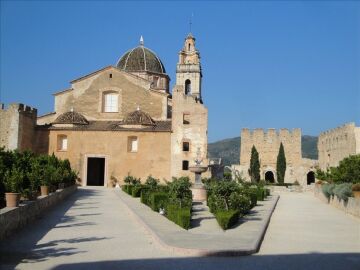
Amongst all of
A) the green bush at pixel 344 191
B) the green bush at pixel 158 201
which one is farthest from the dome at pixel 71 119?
the green bush at pixel 344 191

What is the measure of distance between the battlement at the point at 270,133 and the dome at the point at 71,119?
59.5 feet

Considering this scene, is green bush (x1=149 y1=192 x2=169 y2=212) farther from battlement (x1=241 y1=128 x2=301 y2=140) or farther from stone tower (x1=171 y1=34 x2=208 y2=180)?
battlement (x1=241 y1=128 x2=301 y2=140)

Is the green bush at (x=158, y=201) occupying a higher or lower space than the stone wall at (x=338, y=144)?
lower

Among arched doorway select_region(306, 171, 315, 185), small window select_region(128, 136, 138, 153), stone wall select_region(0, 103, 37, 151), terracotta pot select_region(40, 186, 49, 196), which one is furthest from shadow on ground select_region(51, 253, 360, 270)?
arched doorway select_region(306, 171, 315, 185)

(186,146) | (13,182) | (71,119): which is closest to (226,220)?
(13,182)

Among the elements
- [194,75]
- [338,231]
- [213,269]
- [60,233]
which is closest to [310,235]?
[338,231]

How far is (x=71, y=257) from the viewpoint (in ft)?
29.1

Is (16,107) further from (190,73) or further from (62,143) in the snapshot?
(190,73)

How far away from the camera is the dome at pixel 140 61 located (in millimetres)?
46562

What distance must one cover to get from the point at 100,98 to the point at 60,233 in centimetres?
2687

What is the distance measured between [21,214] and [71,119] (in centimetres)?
2471

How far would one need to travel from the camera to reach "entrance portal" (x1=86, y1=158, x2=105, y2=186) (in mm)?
38000

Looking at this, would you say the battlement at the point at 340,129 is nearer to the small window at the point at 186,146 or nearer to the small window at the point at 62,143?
the small window at the point at 186,146

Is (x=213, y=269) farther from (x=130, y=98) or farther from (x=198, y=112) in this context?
(x=130, y=98)
